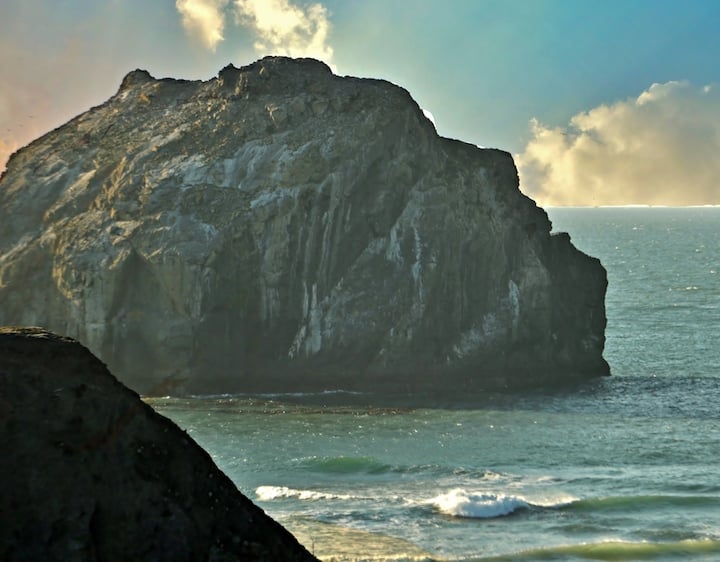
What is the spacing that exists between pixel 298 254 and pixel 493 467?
21262 millimetres

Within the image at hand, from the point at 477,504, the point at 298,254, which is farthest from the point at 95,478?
the point at 298,254

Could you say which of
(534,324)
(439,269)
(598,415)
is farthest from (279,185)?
(598,415)

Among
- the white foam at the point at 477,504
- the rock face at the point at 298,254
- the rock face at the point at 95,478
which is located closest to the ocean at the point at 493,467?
the white foam at the point at 477,504

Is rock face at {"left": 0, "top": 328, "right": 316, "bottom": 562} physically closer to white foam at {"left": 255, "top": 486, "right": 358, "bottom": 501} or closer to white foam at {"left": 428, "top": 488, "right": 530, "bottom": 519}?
white foam at {"left": 428, "top": 488, "right": 530, "bottom": 519}

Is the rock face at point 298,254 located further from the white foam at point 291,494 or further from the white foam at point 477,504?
the white foam at point 477,504

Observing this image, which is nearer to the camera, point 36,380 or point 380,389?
point 36,380

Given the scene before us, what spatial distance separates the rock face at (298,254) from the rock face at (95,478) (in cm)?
4639

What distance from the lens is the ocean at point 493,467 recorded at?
36.6 metres

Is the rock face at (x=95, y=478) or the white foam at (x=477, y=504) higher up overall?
the rock face at (x=95, y=478)

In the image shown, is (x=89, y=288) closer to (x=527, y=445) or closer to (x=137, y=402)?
(x=527, y=445)

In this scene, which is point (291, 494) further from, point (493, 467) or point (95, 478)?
point (95, 478)

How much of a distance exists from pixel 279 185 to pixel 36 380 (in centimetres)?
4930

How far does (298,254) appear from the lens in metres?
63.9

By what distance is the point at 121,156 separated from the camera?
7062cm
